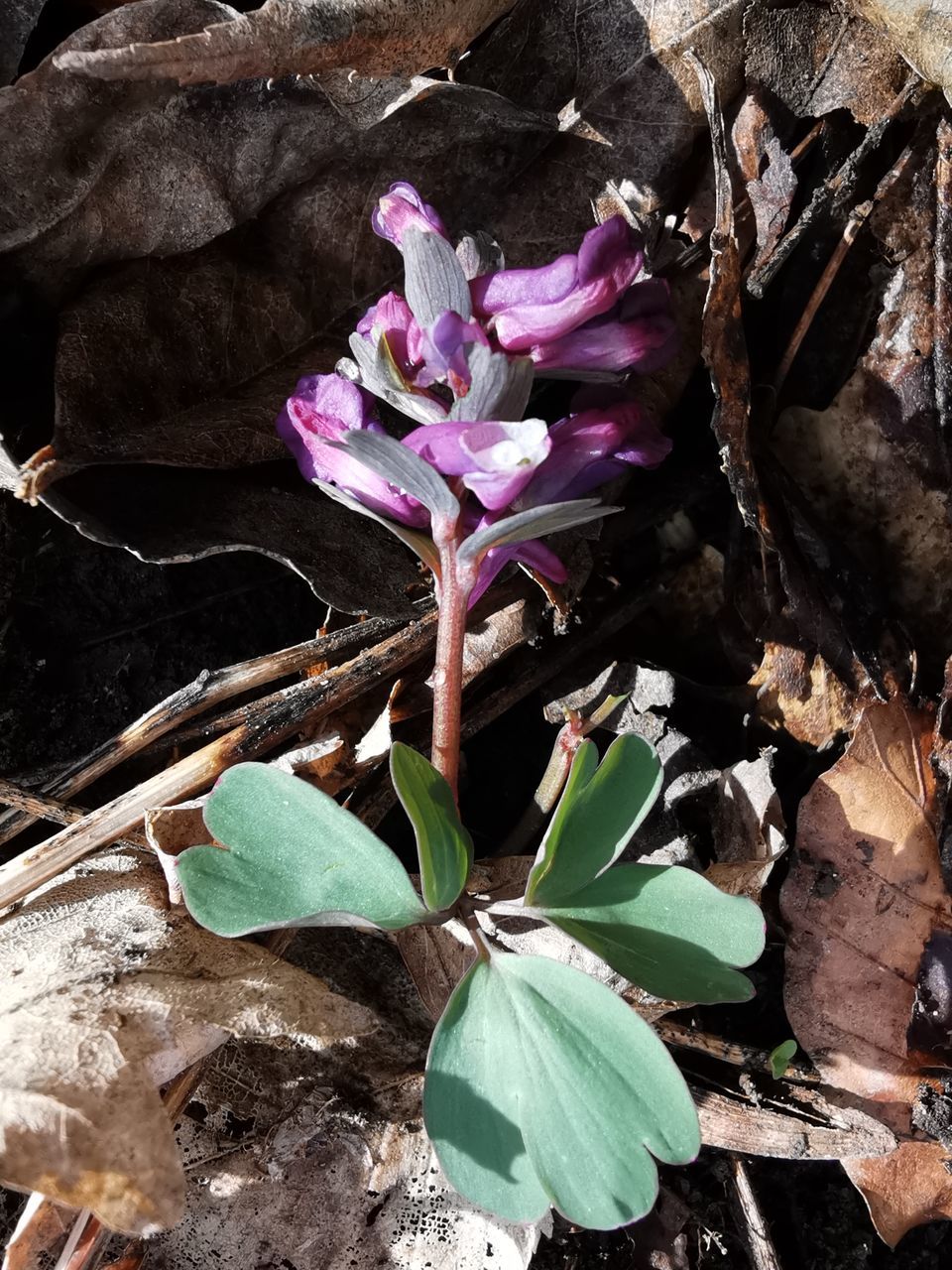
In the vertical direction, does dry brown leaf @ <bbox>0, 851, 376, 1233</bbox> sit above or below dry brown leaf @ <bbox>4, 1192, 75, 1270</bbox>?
above

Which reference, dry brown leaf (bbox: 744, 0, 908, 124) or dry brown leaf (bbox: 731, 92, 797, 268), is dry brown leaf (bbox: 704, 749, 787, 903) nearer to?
dry brown leaf (bbox: 731, 92, 797, 268)

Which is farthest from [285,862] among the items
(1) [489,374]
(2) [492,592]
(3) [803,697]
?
(3) [803,697]

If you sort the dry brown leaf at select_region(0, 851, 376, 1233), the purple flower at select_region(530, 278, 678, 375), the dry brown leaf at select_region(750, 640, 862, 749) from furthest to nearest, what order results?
the dry brown leaf at select_region(750, 640, 862, 749)
the purple flower at select_region(530, 278, 678, 375)
the dry brown leaf at select_region(0, 851, 376, 1233)

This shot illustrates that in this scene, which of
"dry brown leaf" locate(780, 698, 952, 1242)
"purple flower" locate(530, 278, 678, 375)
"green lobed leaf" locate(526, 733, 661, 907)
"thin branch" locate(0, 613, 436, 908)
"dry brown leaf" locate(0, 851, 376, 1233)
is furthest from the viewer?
"dry brown leaf" locate(780, 698, 952, 1242)

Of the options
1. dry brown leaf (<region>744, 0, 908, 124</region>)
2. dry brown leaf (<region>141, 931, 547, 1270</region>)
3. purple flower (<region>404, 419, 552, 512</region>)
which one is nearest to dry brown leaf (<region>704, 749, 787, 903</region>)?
dry brown leaf (<region>141, 931, 547, 1270</region>)

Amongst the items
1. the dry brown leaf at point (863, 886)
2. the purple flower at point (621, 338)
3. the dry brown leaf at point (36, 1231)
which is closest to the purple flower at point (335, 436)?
the purple flower at point (621, 338)

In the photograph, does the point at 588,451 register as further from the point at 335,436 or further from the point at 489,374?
the point at 335,436

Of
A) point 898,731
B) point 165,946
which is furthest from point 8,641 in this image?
point 898,731
